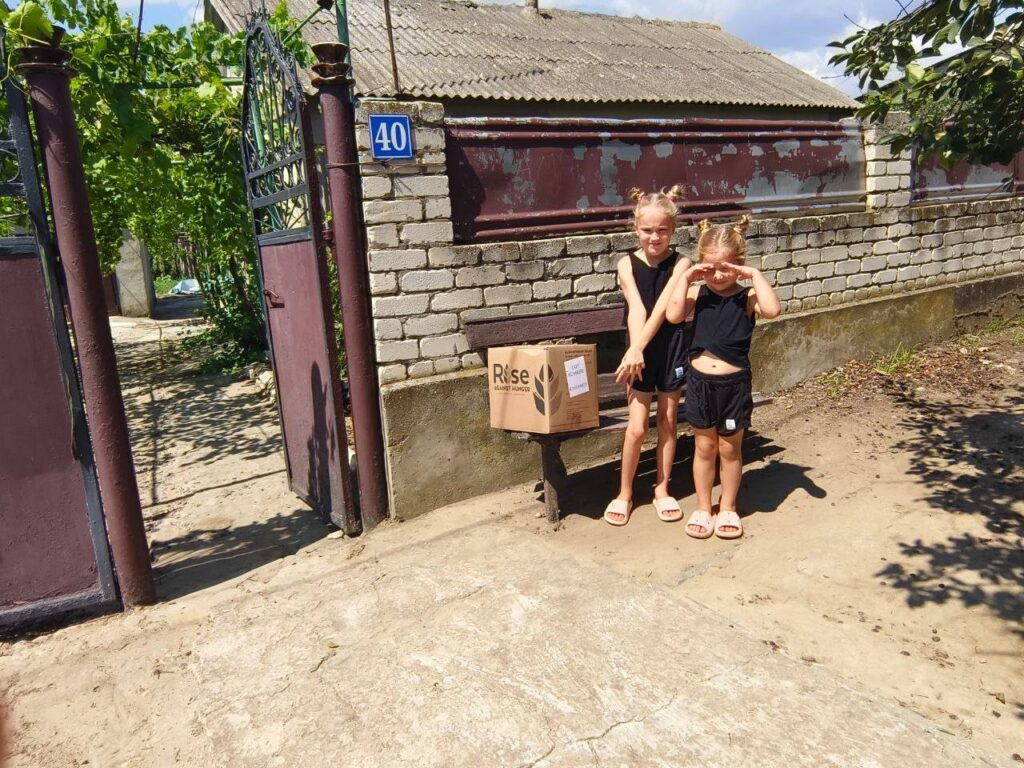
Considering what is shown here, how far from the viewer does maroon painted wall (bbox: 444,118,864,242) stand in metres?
4.73

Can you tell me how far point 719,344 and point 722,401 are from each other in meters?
0.30

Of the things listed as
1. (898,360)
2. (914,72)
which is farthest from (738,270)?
(898,360)

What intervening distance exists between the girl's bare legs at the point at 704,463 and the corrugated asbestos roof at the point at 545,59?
6.48 meters

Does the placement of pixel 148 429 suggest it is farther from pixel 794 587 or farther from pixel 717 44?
pixel 717 44

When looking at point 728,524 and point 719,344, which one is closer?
point 719,344

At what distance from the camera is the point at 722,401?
152 inches

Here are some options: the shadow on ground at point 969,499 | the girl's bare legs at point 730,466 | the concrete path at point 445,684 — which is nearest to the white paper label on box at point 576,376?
the girl's bare legs at point 730,466

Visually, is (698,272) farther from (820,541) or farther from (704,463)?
(820,541)

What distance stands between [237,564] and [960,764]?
11.6 ft

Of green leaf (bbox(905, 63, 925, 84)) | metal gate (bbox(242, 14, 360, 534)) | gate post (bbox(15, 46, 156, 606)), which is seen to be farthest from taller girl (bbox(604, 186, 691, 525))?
gate post (bbox(15, 46, 156, 606))

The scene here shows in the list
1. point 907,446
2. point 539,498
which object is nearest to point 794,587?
point 539,498

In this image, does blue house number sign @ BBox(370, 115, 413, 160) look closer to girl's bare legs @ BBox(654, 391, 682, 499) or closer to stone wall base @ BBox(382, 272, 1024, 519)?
stone wall base @ BBox(382, 272, 1024, 519)

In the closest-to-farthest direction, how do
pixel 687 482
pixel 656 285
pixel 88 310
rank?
pixel 88 310
pixel 656 285
pixel 687 482

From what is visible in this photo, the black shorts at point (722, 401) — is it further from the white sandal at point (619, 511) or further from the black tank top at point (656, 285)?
the white sandal at point (619, 511)
